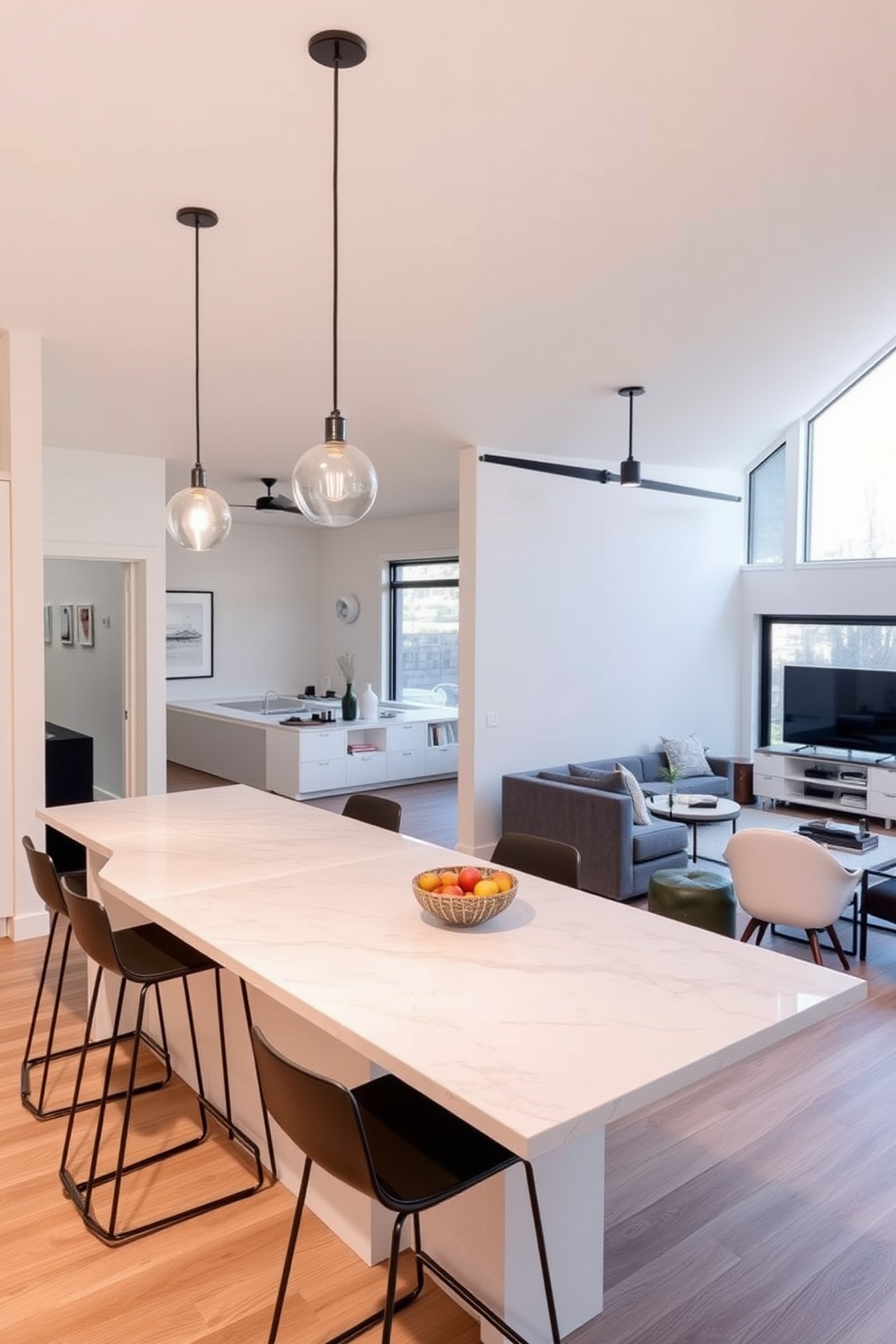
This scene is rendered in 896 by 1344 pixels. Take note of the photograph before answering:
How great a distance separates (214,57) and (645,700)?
5.57 meters

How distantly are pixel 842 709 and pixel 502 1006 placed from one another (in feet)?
21.7

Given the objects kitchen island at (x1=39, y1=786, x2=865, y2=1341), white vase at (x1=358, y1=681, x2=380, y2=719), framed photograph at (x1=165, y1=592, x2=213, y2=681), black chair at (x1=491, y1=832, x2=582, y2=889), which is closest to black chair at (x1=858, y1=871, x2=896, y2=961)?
black chair at (x1=491, y1=832, x2=582, y2=889)

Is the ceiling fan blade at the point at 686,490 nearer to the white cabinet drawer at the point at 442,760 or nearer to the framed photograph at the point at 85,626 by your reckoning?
the white cabinet drawer at the point at 442,760

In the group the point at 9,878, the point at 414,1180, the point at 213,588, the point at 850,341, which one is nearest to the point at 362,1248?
the point at 414,1180

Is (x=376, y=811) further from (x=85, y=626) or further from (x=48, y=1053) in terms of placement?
(x=85, y=626)

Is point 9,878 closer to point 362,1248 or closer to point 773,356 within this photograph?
point 362,1248

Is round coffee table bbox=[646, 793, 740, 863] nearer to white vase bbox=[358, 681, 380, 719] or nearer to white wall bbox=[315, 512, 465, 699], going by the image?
white vase bbox=[358, 681, 380, 719]

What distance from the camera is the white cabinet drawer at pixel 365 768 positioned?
8289 millimetres

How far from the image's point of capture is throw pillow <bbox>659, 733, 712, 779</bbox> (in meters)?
7.20

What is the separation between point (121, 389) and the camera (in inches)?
208

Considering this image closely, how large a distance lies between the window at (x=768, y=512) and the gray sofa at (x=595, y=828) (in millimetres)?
3333

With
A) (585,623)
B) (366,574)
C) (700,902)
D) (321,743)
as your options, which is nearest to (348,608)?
(366,574)

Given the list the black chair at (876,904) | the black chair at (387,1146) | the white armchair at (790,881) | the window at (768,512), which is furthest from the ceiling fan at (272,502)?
the black chair at (387,1146)

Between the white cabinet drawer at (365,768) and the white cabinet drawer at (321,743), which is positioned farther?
the white cabinet drawer at (365,768)
